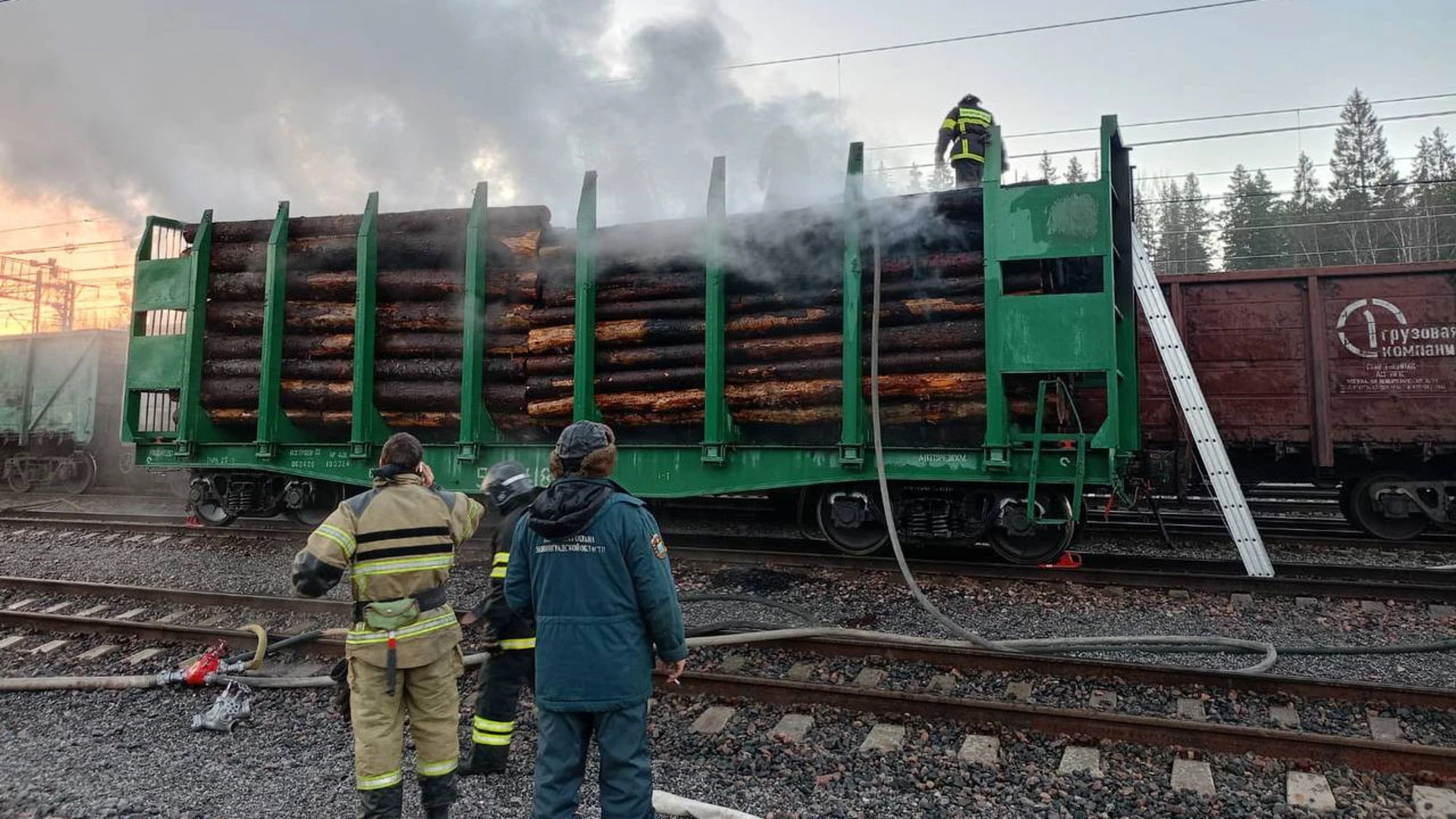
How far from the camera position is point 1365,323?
9141mm

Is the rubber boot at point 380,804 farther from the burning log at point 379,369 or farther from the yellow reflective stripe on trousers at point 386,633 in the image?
the burning log at point 379,369

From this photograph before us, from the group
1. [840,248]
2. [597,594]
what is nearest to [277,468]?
[840,248]

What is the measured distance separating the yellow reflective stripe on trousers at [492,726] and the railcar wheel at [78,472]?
18316mm

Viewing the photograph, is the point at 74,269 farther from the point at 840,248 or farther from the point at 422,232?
the point at 840,248

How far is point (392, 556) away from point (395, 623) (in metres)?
0.26

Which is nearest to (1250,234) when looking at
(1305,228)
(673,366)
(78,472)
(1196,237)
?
(1305,228)

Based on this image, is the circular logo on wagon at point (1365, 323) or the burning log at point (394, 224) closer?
the burning log at point (394, 224)

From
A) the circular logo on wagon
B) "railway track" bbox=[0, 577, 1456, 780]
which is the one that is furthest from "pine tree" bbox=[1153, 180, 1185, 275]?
"railway track" bbox=[0, 577, 1456, 780]

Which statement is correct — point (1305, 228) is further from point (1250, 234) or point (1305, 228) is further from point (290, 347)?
point (290, 347)

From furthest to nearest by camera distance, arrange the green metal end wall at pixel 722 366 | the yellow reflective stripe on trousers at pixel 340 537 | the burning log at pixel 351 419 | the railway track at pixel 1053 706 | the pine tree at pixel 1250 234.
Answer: the pine tree at pixel 1250 234, the burning log at pixel 351 419, the green metal end wall at pixel 722 366, the railway track at pixel 1053 706, the yellow reflective stripe on trousers at pixel 340 537

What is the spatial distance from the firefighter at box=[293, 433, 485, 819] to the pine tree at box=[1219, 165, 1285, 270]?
36253 millimetres

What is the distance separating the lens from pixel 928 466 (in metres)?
6.74

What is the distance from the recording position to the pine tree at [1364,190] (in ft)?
102

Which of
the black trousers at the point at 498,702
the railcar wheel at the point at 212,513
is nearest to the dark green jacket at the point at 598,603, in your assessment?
the black trousers at the point at 498,702
